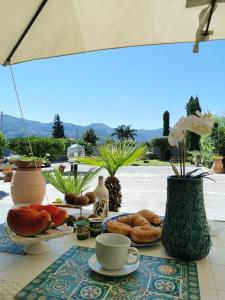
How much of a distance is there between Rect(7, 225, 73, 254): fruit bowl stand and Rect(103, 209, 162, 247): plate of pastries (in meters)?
0.21

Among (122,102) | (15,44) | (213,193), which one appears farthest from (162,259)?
(122,102)

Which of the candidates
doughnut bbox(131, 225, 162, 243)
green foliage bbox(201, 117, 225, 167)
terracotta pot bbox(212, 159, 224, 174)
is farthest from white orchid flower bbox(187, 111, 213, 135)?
green foliage bbox(201, 117, 225, 167)

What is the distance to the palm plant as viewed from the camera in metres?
1.74

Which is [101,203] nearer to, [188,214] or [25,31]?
[188,214]

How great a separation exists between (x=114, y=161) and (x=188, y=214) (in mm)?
1017

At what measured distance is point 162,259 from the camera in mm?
802

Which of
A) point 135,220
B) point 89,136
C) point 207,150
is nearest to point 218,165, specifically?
point 207,150

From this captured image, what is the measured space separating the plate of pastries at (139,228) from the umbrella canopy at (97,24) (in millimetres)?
835

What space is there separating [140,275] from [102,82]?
42.7m

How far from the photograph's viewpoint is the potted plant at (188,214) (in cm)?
77

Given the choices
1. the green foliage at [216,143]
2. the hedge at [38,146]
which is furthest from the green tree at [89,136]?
the green foliage at [216,143]

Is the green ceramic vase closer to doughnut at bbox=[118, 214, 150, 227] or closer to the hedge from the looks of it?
doughnut at bbox=[118, 214, 150, 227]

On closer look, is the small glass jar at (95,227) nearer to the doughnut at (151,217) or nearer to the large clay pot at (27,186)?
the doughnut at (151,217)

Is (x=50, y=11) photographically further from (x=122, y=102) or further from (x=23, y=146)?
(x=122, y=102)
